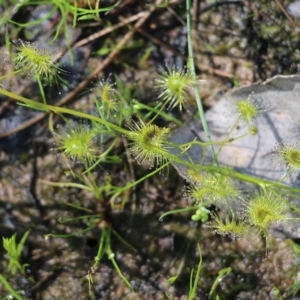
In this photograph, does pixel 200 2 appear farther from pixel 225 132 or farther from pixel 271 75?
pixel 225 132

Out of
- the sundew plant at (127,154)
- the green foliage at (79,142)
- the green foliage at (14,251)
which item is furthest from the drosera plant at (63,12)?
the green foliage at (14,251)

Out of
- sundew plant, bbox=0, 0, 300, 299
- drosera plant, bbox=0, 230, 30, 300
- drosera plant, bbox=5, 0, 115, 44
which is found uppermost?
drosera plant, bbox=5, 0, 115, 44

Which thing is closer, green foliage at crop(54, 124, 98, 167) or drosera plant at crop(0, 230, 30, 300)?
green foliage at crop(54, 124, 98, 167)

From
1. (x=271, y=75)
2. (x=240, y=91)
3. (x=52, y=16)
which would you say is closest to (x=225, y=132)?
(x=240, y=91)

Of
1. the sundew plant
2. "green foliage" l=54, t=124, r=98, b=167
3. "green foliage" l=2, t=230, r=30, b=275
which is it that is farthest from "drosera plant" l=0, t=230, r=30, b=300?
"green foliage" l=54, t=124, r=98, b=167

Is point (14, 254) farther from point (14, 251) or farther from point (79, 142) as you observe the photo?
point (79, 142)

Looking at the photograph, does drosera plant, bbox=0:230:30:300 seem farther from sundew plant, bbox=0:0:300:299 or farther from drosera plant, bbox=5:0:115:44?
drosera plant, bbox=5:0:115:44

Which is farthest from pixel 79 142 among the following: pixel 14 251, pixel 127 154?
pixel 14 251
